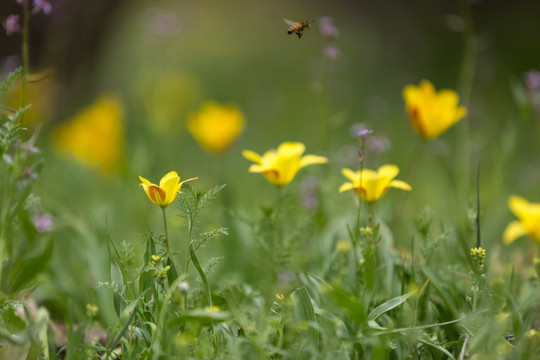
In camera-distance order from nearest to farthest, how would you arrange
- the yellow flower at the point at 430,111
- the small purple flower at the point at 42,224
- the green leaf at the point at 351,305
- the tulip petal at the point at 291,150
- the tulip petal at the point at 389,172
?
the green leaf at the point at 351,305, the tulip petal at the point at 389,172, the tulip petal at the point at 291,150, the small purple flower at the point at 42,224, the yellow flower at the point at 430,111

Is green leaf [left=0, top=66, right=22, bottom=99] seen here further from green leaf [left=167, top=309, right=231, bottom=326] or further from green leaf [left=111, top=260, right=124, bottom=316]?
green leaf [left=167, top=309, right=231, bottom=326]

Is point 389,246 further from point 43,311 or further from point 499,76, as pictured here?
point 499,76

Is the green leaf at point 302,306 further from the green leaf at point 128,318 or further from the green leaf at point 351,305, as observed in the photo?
the green leaf at point 128,318

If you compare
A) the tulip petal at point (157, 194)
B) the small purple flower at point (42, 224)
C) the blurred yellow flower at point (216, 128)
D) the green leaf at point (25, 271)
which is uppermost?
the tulip petal at point (157, 194)

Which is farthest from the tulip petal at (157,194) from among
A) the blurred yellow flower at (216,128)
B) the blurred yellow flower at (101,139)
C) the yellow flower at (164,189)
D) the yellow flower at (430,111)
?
the blurred yellow flower at (101,139)

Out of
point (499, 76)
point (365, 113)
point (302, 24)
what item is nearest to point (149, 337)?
point (302, 24)

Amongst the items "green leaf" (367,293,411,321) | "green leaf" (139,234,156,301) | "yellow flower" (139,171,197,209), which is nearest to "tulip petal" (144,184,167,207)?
"yellow flower" (139,171,197,209)
